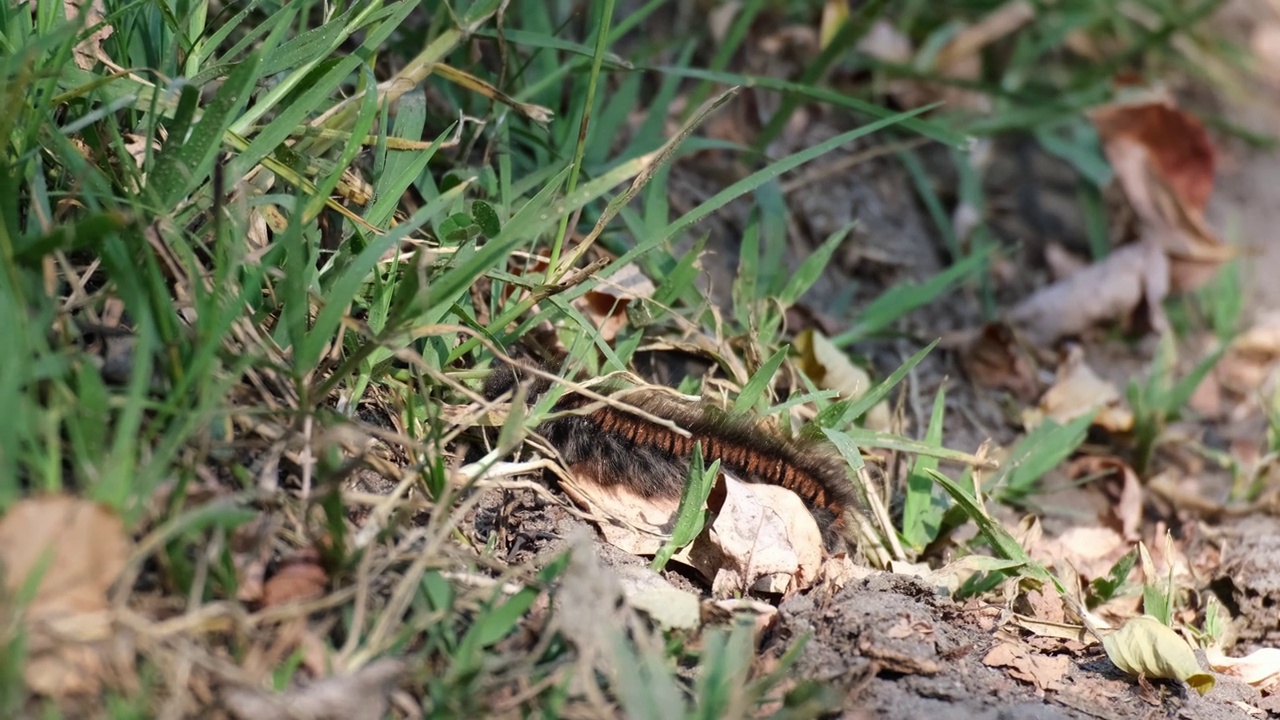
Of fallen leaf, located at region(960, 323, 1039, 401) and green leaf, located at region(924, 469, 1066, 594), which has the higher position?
green leaf, located at region(924, 469, 1066, 594)

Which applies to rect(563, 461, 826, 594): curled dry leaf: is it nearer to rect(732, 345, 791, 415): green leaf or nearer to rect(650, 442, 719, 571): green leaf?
rect(650, 442, 719, 571): green leaf

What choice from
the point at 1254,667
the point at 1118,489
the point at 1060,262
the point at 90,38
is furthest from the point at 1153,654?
the point at 90,38

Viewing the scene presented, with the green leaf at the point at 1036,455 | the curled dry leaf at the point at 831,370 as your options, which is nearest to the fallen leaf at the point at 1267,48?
the green leaf at the point at 1036,455

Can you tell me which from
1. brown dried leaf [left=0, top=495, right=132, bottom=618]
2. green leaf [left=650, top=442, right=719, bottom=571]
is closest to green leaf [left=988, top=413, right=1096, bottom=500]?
green leaf [left=650, top=442, right=719, bottom=571]

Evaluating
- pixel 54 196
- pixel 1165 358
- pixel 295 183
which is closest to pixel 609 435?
pixel 295 183

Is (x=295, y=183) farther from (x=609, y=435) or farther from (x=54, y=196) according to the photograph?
(x=609, y=435)

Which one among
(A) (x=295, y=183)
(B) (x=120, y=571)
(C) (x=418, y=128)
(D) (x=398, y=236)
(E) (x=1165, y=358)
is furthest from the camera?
(E) (x=1165, y=358)
